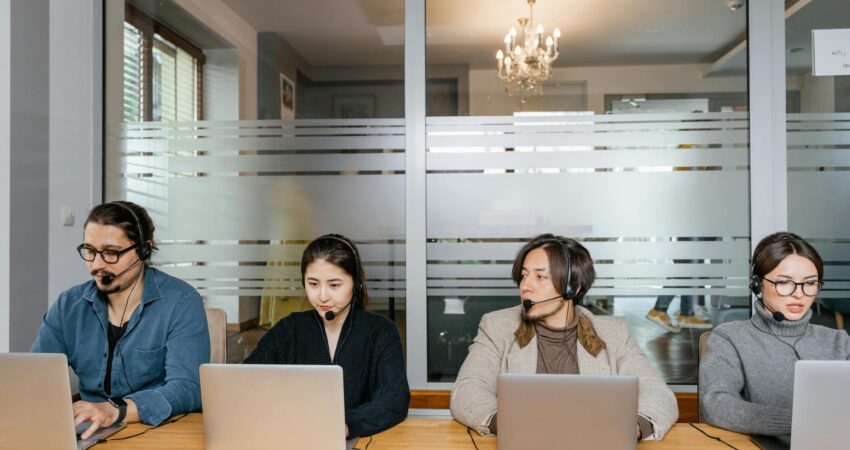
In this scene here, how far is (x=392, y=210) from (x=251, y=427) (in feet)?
5.82

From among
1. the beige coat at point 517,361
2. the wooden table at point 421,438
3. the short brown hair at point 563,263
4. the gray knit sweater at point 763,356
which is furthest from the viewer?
the short brown hair at point 563,263

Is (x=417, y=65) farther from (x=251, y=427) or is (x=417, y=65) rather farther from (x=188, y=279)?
(x=251, y=427)

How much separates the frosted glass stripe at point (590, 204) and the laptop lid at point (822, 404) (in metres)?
1.64

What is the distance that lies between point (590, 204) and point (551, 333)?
1.07 metres

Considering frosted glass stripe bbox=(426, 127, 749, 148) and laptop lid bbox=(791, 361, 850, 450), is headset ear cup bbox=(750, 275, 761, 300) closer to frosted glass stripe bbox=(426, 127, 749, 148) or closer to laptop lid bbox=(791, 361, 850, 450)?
laptop lid bbox=(791, 361, 850, 450)

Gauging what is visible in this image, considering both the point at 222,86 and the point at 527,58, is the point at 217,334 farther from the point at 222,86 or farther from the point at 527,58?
the point at 527,58

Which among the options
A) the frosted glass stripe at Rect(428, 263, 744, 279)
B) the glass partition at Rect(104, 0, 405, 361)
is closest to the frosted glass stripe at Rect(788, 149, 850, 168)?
the frosted glass stripe at Rect(428, 263, 744, 279)

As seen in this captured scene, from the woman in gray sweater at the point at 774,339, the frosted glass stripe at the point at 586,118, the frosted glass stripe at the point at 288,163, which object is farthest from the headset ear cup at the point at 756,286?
the frosted glass stripe at the point at 288,163

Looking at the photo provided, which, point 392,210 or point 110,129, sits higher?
point 110,129

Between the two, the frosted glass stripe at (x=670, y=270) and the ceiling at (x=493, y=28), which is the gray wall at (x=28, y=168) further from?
the frosted glass stripe at (x=670, y=270)

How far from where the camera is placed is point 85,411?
64.5 inches

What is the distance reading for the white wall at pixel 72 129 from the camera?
117 inches

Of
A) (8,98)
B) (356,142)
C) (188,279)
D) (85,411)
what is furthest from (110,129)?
(85,411)

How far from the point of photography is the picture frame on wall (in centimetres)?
309
